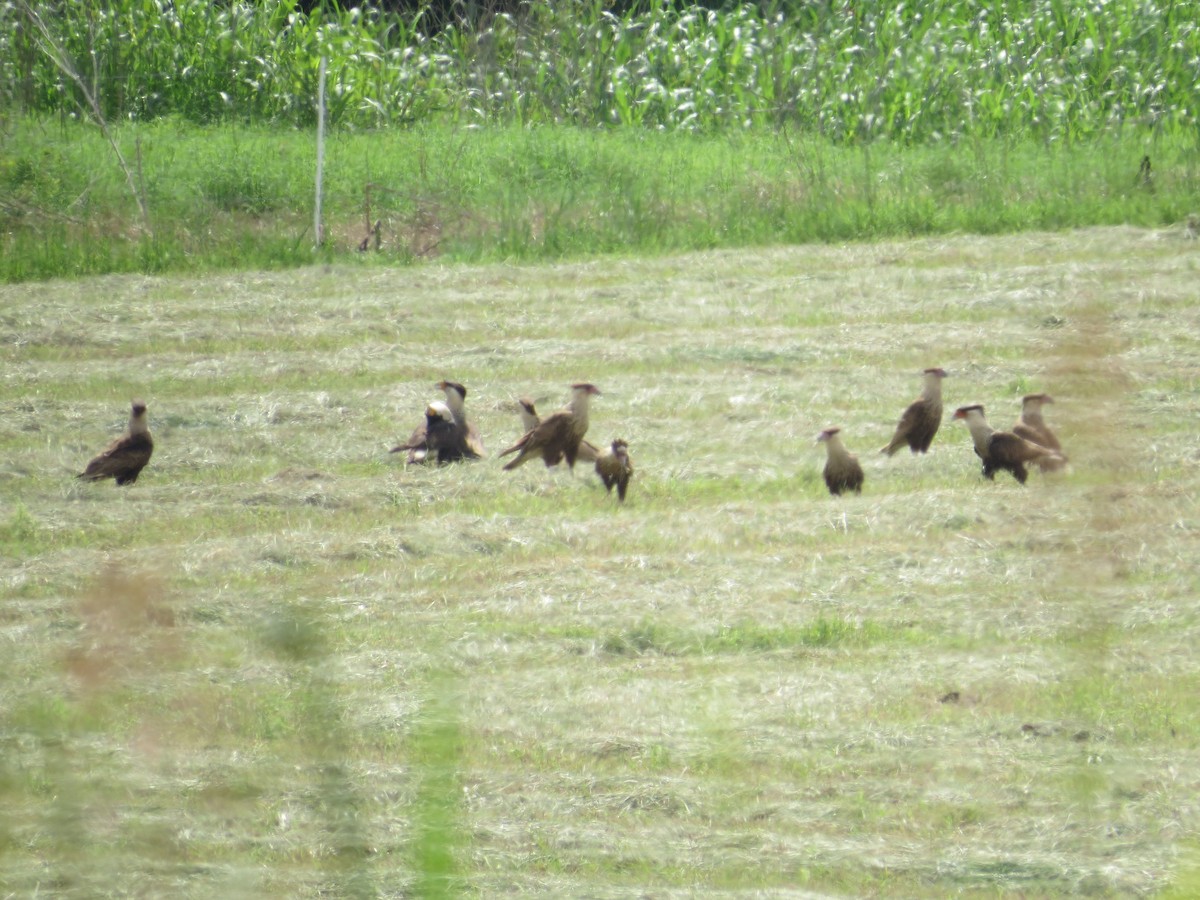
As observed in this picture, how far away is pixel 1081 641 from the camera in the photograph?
80.2 inches

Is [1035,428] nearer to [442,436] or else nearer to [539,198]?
[442,436]

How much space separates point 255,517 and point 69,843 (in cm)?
422

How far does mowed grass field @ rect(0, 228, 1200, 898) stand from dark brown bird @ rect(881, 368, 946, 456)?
4.7 inches

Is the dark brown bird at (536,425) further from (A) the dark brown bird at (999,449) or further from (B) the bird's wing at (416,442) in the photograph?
(A) the dark brown bird at (999,449)

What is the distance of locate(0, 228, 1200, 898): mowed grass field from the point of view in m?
3.28

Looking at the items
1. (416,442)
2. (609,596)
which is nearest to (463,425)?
(416,442)

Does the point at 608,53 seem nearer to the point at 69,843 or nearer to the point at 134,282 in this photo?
the point at 134,282

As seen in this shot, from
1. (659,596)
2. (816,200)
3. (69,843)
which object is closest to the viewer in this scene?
(69,843)

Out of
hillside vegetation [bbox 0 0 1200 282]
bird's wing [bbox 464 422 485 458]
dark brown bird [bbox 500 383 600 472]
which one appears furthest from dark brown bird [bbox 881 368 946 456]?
hillside vegetation [bbox 0 0 1200 282]

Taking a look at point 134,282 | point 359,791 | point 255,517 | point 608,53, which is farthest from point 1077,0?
point 359,791

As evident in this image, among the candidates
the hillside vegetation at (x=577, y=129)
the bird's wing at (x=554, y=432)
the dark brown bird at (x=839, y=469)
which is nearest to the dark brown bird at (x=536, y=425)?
the bird's wing at (x=554, y=432)

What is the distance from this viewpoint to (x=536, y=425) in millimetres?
6863

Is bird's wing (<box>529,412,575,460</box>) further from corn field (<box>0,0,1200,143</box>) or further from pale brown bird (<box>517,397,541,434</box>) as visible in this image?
corn field (<box>0,0,1200,143</box>)

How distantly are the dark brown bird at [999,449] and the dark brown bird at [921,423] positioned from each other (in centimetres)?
14
